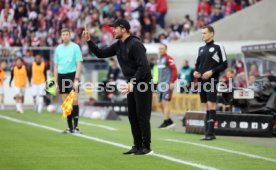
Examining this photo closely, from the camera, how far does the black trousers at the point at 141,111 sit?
1185 cm

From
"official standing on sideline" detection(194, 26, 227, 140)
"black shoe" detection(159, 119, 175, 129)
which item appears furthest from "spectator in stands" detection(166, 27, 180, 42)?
"official standing on sideline" detection(194, 26, 227, 140)

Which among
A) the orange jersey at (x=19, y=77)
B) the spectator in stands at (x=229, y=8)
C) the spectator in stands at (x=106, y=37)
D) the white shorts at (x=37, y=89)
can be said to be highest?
the spectator in stands at (x=229, y=8)

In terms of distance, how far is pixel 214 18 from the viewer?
31969mm

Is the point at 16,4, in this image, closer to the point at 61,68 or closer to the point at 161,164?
the point at 61,68

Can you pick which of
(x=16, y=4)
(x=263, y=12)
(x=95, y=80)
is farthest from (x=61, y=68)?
(x=16, y=4)

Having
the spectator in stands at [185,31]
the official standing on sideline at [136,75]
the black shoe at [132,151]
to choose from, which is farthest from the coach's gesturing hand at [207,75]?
the spectator in stands at [185,31]

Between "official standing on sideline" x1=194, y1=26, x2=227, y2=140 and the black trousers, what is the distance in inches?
129

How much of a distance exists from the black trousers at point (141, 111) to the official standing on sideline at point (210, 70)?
3.29m

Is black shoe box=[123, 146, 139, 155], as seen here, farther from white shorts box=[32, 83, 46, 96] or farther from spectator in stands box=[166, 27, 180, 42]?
spectator in stands box=[166, 27, 180, 42]

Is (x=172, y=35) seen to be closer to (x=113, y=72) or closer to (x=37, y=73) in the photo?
(x=113, y=72)

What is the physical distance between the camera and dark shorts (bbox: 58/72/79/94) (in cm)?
1644

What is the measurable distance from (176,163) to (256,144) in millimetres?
4068

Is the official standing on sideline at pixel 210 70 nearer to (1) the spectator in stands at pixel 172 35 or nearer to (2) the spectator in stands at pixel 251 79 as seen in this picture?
(2) the spectator in stands at pixel 251 79

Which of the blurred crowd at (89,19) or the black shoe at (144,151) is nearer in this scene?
the black shoe at (144,151)
